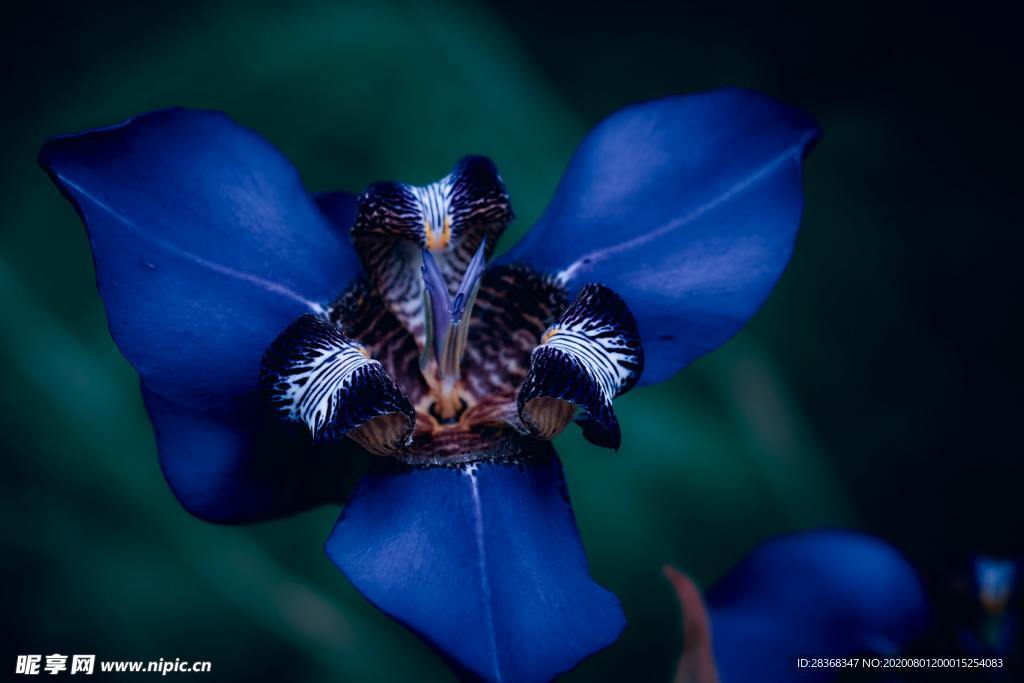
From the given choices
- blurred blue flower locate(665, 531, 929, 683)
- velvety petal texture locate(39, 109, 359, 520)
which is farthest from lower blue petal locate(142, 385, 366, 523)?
blurred blue flower locate(665, 531, 929, 683)

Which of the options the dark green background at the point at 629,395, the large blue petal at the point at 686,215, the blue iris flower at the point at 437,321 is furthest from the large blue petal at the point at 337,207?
A: the dark green background at the point at 629,395

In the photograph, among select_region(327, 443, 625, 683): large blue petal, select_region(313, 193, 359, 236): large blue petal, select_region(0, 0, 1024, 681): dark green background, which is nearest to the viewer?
select_region(327, 443, 625, 683): large blue petal

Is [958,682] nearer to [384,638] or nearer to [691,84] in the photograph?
[384,638]

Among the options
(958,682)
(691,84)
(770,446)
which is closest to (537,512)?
(958,682)

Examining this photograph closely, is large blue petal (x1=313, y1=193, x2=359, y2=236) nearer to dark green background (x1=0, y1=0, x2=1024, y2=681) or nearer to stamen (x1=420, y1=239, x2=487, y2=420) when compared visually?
stamen (x1=420, y1=239, x2=487, y2=420)

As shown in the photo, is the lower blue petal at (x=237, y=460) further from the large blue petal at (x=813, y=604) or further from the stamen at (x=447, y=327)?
the large blue petal at (x=813, y=604)

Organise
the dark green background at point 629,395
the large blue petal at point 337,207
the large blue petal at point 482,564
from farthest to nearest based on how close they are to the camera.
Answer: the dark green background at point 629,395 < the large blue petal at point 337,207 < the large blue petal at point 482,564

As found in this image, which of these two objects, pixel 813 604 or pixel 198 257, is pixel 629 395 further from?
pixel 198 257
